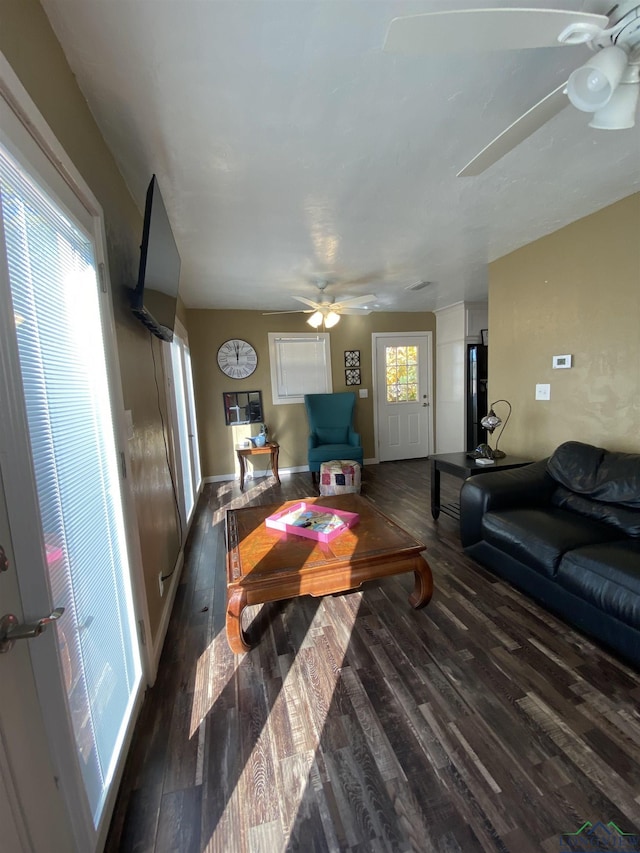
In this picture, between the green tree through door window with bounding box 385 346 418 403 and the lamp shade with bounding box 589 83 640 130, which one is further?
the green tree through door window with bounding box 385 346 418 403

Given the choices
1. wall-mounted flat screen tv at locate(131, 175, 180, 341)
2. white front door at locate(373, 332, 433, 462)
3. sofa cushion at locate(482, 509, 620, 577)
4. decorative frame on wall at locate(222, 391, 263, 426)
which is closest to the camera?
wall-mounted flat screen tv at locate(131, 175, 180, 341)

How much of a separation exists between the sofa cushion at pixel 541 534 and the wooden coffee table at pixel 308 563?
586 mm

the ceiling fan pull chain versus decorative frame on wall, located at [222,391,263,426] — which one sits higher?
the ceiling fan pull chain

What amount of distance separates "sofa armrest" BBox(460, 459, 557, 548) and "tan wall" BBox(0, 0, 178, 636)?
2.03 metres

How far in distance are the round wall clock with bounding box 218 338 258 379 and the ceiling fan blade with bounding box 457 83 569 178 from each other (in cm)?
379

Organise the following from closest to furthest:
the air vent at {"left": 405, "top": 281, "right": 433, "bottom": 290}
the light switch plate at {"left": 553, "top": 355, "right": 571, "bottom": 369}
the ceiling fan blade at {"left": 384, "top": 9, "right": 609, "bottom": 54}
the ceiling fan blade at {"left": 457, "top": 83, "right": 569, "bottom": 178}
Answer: the ceiling fan blade at {"left": 384, "top": 9, "right": 609, "bottom": 54} < the ceiling fan blade at {"left": 457, "top": 83, "right": 569, "bottom": 178} < the light switch plate at {"left": 553, "top": 355, "right": 571, "bottom": 369} < the air vent at {"left": 405, "top": 281, "right": 433, "bottom": 290}

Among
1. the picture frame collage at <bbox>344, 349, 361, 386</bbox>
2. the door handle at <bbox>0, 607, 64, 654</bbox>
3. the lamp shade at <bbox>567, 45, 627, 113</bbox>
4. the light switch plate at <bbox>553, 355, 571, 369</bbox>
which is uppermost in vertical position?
the lamp shade at <bbox>567, 45, 627, 113</bbox>

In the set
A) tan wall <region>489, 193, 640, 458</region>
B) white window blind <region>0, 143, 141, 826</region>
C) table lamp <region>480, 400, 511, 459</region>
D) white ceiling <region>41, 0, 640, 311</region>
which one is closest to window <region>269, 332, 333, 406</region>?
white ceiling <region>41, 0, 640, 311</region>

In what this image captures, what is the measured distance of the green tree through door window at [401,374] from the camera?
5.35 m

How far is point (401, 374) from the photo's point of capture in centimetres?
541

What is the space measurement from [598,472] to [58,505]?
278 cm

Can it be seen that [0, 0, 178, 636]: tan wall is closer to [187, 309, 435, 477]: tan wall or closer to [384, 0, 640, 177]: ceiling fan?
[384, 0, 640, 177]: ceiling fan

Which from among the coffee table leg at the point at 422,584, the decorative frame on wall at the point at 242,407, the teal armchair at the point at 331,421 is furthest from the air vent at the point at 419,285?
the coffee table leg at the point at 422,584

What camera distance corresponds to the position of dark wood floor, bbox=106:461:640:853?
3.28 feet
